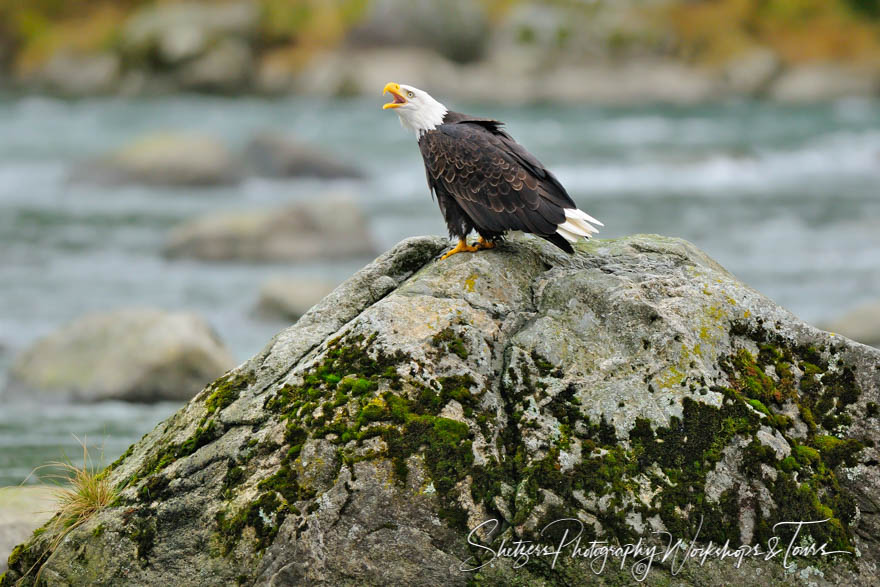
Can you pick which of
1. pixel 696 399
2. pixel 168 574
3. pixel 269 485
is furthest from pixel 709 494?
pixel 168 574

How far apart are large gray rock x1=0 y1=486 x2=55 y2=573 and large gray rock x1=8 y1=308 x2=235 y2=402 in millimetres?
4218

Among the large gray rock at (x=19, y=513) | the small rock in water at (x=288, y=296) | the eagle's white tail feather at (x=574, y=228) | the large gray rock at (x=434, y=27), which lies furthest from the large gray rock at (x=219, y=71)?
the eagle's white tail feather at (x=574, y=228)

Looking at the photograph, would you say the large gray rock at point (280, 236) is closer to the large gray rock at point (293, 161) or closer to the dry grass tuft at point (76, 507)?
the large gray rock at point (293, 161)

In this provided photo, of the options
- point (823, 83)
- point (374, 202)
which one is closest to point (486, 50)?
point (823, 83)

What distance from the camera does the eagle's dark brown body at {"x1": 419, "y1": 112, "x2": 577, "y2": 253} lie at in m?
5.14

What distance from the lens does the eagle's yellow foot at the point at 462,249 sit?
16.8 feet

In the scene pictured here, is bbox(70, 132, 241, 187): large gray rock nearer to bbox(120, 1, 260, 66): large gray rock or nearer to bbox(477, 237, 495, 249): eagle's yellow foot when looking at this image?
bbox(477, 237, 495, 249): eagle's yellow foot

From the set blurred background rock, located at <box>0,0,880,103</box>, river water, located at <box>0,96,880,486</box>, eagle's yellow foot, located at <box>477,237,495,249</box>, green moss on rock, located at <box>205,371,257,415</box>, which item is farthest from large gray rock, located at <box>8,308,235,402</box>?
blurred background rock, located at <box>0,0,880,103</box>

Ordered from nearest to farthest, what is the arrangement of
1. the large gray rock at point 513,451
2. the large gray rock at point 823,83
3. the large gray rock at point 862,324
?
1. the large gray rock at point 513,451
2. the large gray rock at point 862,324
3. the large gray rock at point 823,83

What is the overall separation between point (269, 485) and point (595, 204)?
1948cm

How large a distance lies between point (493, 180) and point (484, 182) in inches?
2.2

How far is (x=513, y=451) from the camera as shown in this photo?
4.23 meters

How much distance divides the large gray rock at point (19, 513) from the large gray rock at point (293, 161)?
67.5 ft

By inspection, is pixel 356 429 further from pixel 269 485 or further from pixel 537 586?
pixel 537 586
